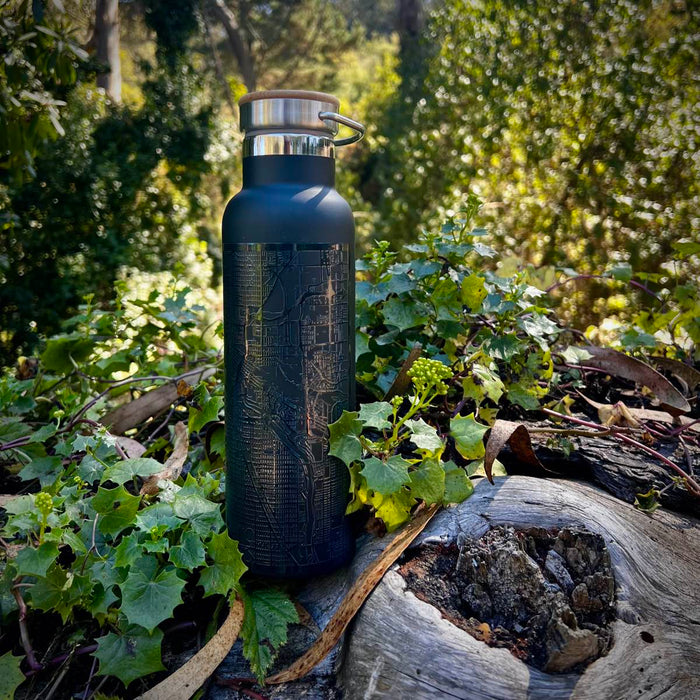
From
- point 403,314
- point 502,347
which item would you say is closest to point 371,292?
Answer: point 403,314

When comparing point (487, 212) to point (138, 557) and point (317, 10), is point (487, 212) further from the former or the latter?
point (317, 10)

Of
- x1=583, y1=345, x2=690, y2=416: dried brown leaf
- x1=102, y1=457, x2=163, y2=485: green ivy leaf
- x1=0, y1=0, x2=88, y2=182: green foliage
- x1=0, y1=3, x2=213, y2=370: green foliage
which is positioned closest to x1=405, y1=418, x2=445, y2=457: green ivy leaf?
x1=102, y1=457, x2=163, y2=485: green ivy leaf

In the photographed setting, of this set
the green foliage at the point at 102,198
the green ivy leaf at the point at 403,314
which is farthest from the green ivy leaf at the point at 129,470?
the green foliage at the point at 102,198

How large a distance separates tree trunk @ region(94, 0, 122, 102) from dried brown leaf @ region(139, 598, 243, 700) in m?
7.39

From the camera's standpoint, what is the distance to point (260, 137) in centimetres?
137

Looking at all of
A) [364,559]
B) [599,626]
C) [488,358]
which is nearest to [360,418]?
[364,559]

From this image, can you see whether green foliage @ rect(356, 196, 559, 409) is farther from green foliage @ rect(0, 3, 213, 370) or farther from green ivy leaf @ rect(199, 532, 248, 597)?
green foliage @ rect(0, 3, 213, 370)

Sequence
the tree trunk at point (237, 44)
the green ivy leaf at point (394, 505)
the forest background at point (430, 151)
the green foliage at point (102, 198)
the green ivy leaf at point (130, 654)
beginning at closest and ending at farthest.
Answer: the green ivy leaf at point (130, 654), the green ivy leaf at point (394, 505), the forest background at point (430, 151), the green foliage at point (102, 198), the tree trunk at point (237, 44)

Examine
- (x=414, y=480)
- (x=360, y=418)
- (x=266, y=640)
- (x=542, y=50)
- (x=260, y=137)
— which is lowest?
(x=266, y=640)

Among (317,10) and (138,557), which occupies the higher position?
(317,10)

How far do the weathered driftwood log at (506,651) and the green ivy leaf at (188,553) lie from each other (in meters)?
0.25

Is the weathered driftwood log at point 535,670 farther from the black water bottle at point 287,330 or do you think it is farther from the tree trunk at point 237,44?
the tree trunk at point 237,44

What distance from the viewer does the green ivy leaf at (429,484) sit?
1.42 metres

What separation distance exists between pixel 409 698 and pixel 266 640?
35 cm
